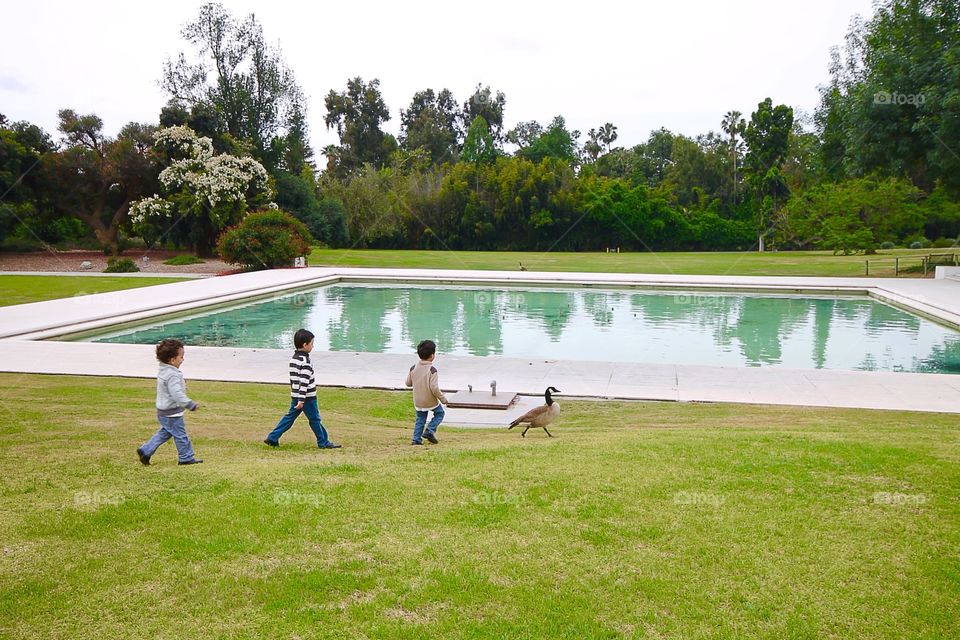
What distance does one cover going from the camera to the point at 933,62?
71.5 feet

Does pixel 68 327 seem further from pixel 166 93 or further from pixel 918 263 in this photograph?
pixel 918 263

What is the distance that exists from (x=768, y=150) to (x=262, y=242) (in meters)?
30.0

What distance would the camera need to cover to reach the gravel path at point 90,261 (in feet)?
91.4

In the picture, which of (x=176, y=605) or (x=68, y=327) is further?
(x=68, y=327)

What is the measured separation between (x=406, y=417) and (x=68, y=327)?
29.5 feet

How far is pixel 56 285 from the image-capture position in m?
22.0

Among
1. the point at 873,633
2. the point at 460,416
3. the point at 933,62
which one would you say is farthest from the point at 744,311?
the point at 873,633

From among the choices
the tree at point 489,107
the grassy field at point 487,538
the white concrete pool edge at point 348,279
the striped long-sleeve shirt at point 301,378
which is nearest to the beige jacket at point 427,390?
the grassy field at point 487,538

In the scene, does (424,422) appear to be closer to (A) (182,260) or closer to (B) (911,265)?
(A) (182,260)

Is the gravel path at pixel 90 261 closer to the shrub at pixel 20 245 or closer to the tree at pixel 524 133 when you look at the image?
the shrub at pixel 20 245

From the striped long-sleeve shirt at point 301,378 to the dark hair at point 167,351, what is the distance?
2.91ft

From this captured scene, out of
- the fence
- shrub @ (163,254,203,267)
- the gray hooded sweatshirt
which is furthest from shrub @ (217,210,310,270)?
the gray hooded sweatshirt

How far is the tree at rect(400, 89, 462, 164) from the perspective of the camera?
62.9 metres

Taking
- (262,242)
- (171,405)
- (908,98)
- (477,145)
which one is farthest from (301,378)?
(477,145)
